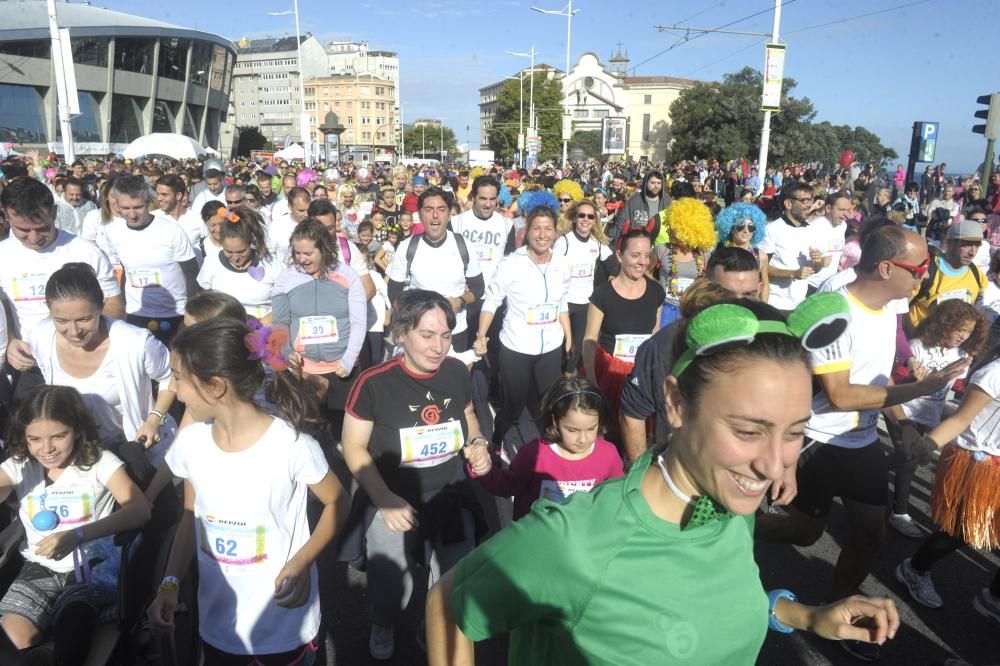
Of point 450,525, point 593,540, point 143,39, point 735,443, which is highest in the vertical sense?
point 143,39

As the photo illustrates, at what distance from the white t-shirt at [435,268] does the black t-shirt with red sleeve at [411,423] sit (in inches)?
108

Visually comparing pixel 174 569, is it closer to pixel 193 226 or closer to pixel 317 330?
pixel 317 330

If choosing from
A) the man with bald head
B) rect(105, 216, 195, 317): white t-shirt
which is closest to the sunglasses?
the man with bald head

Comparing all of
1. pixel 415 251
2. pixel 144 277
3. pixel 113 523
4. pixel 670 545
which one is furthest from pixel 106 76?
pixel 670 545

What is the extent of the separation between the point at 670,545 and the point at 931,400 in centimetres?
382

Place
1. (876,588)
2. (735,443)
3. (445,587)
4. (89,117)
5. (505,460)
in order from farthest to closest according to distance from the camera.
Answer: (89,117), (505,460), (876,588), (445,587), (735,443)

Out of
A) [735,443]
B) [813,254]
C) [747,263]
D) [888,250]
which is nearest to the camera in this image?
[735,443]

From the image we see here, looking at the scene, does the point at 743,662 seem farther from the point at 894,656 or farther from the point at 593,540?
the point at 894,656

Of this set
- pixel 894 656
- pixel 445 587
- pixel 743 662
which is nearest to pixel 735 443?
pixel 743 662

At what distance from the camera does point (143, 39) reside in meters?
→ 60.2

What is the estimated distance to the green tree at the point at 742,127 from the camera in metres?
49.8

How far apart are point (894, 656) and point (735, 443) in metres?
2.73

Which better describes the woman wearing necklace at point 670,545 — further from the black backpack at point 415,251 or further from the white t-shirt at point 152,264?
the white t-shirt at point 152,264

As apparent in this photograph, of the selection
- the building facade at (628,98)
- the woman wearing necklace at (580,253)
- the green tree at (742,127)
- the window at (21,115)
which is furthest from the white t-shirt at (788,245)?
the building facade at (628,98)
